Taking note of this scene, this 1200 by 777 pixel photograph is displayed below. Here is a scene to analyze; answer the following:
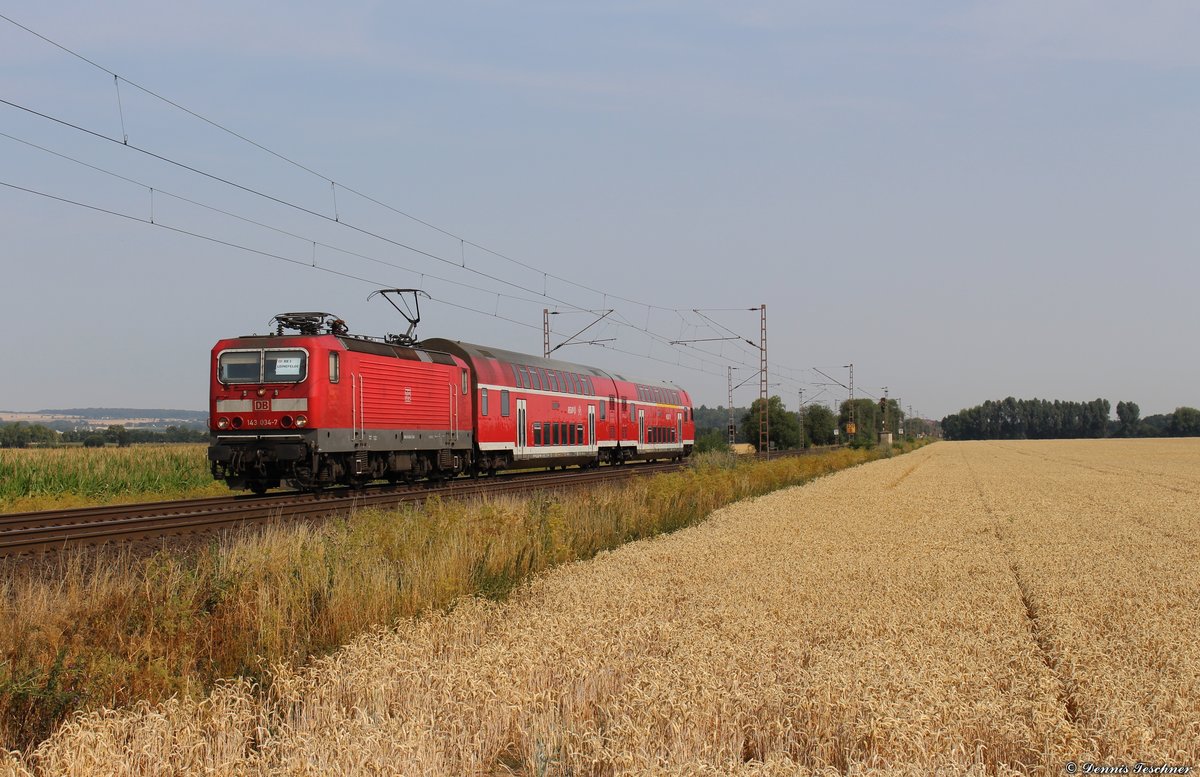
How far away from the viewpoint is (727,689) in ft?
20.5

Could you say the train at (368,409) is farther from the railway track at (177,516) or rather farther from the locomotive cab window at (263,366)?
the railway track at (177,516)

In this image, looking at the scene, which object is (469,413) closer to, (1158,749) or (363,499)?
(363,499)

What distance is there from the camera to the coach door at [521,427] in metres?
35.8

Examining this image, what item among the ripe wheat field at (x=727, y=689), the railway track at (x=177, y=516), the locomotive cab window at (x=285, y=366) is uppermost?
the locomotive cab window at (x=285, y=366)

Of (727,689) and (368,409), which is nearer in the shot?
(727,689)

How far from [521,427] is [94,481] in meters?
14.3

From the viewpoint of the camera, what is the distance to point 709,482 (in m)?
26.3

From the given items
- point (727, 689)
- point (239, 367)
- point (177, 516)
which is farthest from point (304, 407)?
point (727, 689)

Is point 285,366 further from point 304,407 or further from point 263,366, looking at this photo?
point 304,407

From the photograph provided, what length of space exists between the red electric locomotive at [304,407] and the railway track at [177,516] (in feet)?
2.45

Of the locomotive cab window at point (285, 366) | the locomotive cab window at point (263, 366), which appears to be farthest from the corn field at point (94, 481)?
the locomotive cab window at point (285, 366)

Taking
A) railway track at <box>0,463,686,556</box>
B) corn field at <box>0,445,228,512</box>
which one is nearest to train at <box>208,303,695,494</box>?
railway track at <box>0,463,686,556</box>

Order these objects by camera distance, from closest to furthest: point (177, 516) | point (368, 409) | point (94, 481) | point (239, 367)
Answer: point (177, 516) → point (239, 367) → point (368, 409) → point (94, 481)

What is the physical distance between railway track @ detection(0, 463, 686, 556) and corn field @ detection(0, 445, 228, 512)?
509cm
